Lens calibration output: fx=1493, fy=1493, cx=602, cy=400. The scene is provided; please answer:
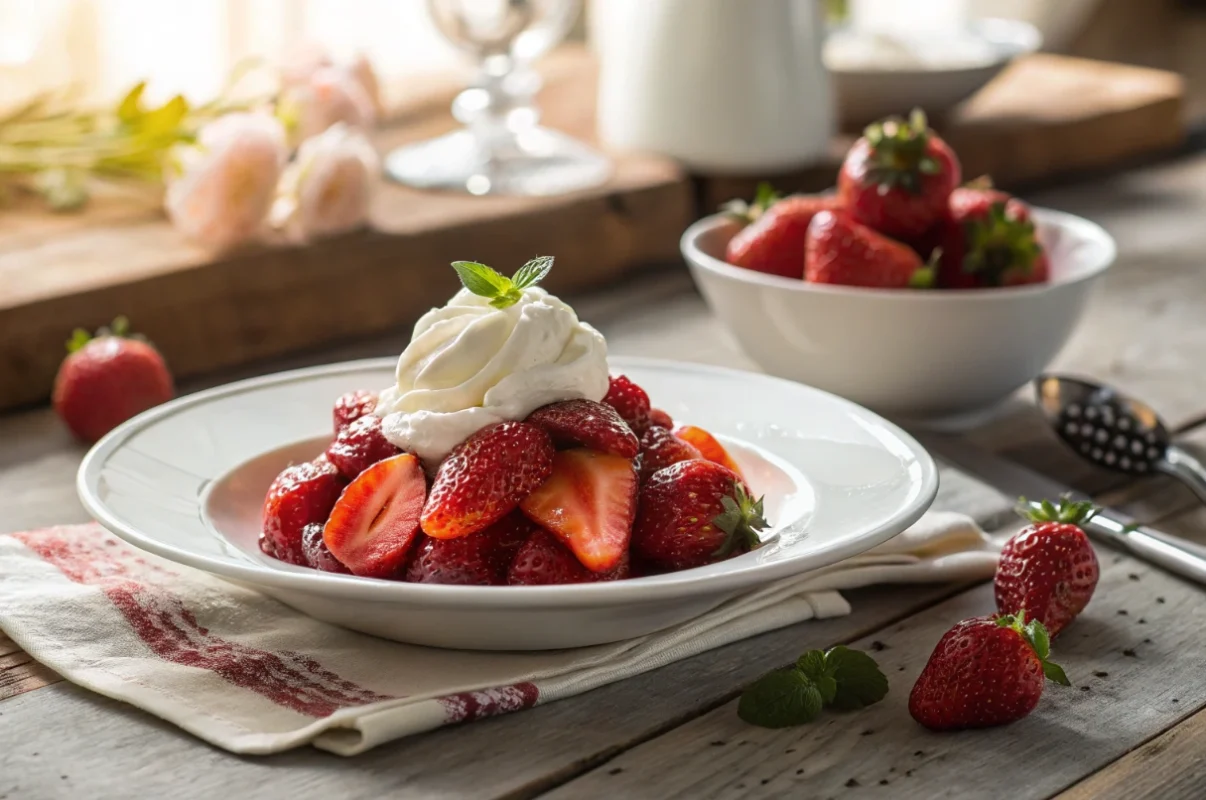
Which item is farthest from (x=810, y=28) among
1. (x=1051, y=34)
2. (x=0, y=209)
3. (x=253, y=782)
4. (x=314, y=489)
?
(x=1051, y=34)

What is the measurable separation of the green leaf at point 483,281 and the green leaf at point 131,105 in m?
0.81

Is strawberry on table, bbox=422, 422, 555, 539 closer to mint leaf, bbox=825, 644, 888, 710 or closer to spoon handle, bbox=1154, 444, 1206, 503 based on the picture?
mint leaf, bbox=825, 644, 888, 710

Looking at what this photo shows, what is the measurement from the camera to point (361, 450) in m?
0.83

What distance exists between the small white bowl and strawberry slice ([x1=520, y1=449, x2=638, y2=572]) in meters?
Answer: 0.42

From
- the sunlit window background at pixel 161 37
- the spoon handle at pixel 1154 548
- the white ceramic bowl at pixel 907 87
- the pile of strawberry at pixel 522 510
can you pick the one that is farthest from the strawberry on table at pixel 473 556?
the white ceramic bowl at pixel 907 87

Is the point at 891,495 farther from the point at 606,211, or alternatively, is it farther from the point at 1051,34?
the point at 1051,34

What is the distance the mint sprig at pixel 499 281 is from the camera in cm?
83

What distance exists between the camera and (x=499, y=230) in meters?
1.57

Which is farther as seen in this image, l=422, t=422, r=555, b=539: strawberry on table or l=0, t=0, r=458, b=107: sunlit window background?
l=0, t=0, r=458, b=107: sunlit window background

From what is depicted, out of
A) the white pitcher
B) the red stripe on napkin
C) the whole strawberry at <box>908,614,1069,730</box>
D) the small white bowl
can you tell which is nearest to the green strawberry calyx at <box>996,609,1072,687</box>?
the whole strawberry at <box>908,614,1069,730</box>

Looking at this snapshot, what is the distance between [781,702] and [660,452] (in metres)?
0.16

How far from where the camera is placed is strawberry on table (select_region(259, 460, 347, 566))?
811 millimetres

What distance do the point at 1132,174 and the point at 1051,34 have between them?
1.29m

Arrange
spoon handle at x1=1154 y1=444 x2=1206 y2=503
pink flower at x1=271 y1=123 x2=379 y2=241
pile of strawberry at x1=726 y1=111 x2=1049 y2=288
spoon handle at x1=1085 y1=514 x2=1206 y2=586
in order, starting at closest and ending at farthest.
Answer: spoon handle at x1=1085 y1=514 x2=1206 y2=586 < spoon handle at x1=1154 y1=444 x2=1206 y2=503 < pile of strawberry at x1=726 y1=111 x2=1049 y2=288 < pink flower at x1=271 y1=123 x2=379 y2=241
